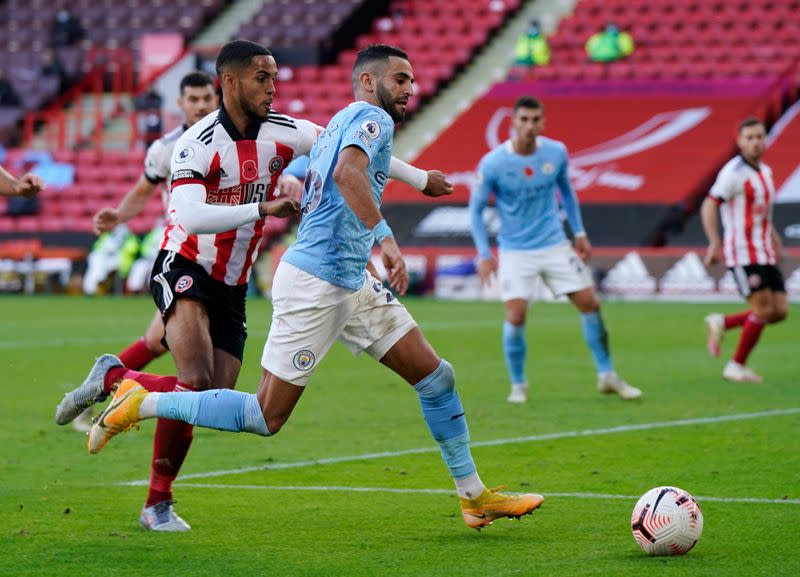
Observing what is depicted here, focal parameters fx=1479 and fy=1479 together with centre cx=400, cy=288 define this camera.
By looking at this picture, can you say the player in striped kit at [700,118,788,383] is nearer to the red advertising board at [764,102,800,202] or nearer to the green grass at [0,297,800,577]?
the green grass at [0,297,800,577]

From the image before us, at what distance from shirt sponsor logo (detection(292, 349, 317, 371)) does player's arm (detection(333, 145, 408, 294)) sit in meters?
0.50

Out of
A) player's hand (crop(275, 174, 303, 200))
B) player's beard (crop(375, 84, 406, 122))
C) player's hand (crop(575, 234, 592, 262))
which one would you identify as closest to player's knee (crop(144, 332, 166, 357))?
player's hand (crop(275, 174, 303, 200))

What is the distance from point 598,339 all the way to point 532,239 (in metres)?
0.96

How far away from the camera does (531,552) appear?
5.86 m

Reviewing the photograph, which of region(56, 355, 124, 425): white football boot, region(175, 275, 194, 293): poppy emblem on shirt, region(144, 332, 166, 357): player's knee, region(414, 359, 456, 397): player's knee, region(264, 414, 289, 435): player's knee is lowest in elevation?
region(144, 332, 166, 357): player's knee

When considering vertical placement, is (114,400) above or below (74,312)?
above

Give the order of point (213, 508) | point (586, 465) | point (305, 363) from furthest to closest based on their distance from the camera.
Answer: point (586, 465) < point (213, 508) < point (305, 363)

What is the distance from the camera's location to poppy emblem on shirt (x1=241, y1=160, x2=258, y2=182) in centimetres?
640

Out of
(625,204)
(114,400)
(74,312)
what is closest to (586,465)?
(114,400)

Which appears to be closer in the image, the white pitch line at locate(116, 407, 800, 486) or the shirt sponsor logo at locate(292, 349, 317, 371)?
the shirt sponsor logo at locate(292, 349, 317, 371)

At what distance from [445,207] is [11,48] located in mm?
14775

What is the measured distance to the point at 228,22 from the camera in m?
37.3

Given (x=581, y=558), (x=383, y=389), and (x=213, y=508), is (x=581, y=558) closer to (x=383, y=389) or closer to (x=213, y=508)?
(x=213, y=508)

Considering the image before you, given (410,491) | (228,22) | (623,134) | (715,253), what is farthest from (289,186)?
(228,22)
